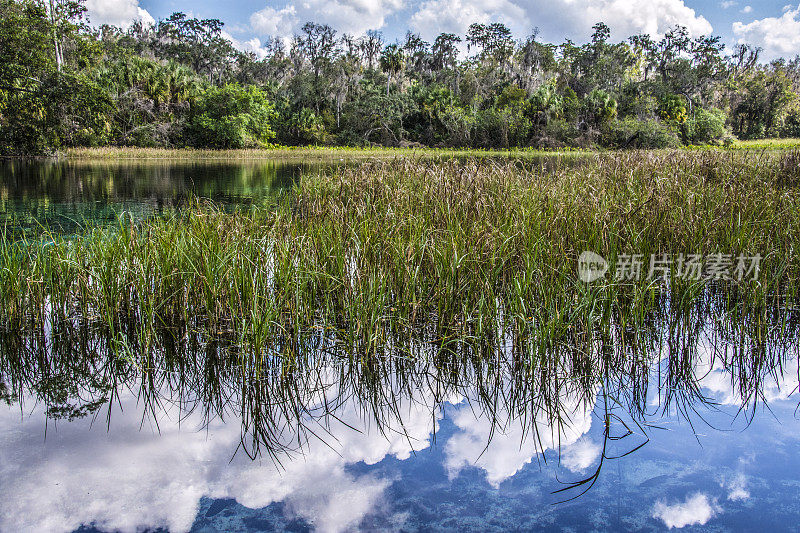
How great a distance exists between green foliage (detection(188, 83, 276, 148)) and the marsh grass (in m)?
30.4

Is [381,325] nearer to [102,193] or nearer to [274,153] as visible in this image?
[102,193]

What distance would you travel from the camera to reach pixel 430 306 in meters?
3.52

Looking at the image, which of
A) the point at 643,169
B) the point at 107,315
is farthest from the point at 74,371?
the point at 643,169

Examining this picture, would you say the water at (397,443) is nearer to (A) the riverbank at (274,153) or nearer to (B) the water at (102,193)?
→ (B) the water at (102,193)

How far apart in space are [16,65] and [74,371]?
19.4 meters

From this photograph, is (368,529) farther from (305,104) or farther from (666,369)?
(305,104)

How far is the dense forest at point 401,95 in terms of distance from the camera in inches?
1161

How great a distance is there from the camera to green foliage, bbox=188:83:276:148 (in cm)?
3231

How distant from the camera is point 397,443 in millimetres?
2381

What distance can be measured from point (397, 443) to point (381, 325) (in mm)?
884

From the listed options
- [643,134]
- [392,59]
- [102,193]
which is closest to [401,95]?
[392,59]
